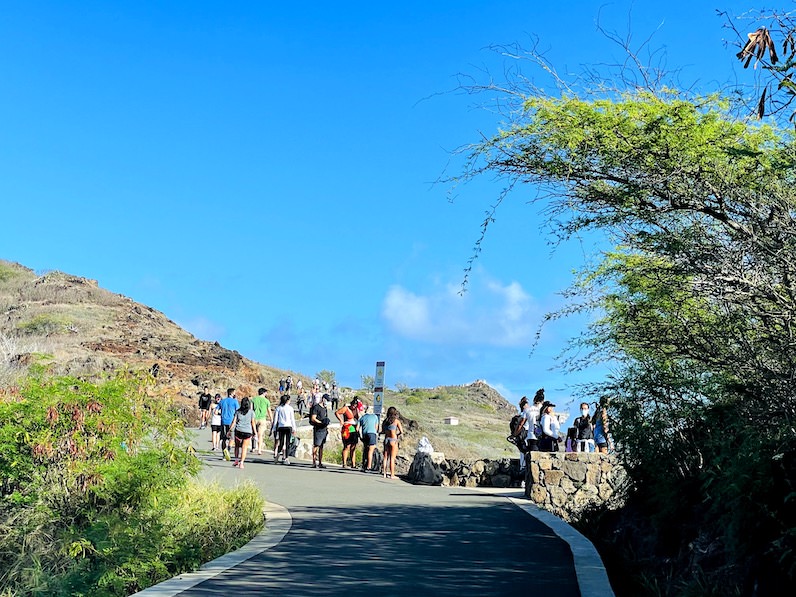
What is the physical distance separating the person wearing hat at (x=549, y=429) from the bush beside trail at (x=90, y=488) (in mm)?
9171

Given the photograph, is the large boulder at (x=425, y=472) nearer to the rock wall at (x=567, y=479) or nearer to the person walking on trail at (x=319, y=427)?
the person walking on trail at (x=319, y=427)

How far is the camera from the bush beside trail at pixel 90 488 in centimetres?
966

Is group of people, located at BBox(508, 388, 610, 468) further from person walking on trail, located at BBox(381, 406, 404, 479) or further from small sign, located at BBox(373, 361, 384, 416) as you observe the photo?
small sign, located at BBox(373, 361, 384, 416)

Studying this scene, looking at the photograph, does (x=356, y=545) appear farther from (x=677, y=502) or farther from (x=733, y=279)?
(x=733, y=279)

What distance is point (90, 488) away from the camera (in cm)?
1019

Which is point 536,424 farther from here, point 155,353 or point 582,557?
point 155,353

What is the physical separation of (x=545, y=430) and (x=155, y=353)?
54.3 meters

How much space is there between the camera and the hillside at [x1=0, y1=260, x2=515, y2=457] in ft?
164

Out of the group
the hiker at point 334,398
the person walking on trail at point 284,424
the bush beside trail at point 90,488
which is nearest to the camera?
the bush beside trail at point 90,488

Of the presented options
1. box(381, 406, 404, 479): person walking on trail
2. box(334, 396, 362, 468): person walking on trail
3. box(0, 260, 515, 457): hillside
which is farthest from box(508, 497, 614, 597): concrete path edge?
box(0, 260, 515, 457): hillside

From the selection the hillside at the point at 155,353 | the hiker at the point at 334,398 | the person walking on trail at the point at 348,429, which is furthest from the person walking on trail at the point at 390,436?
the hiker at the point at 334,398

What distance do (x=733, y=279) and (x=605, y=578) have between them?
290 cm

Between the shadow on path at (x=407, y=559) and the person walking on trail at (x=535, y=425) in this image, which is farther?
the person walking on trail at (x=535, y=425)

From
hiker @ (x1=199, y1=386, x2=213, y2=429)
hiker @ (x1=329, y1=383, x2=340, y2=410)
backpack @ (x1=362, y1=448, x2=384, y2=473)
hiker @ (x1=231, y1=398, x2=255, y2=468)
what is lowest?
backpack @ (x1=362, y1=448, x2=384, y2=473)
